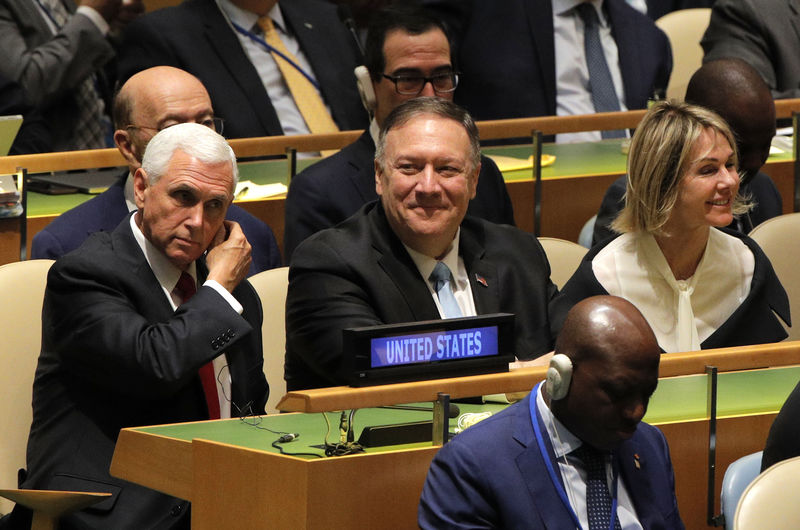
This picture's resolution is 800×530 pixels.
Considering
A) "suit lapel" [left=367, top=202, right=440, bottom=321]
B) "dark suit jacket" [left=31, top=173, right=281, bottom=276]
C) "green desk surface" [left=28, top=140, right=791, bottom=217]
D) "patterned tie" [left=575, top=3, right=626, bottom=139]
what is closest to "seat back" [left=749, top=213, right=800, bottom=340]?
"green desk surface" [left=28, top=140, right=791, bottom=217]

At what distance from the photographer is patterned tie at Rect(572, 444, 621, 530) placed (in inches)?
87.5

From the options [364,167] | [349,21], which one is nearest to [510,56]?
[349,21]

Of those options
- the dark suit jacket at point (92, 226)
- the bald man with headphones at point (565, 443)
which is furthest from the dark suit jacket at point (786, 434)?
the dark suit jacket at point (92, 226)

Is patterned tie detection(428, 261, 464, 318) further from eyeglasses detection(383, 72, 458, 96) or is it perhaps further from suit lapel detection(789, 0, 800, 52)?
suit lapel detection(789, 0, 800, 52)

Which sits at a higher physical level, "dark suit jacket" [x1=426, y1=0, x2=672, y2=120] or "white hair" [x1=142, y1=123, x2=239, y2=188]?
"dark suit jacket" [x1=426, y1=0, x2=672, y2=120]

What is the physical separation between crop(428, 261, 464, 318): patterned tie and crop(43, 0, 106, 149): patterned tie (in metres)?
2.19

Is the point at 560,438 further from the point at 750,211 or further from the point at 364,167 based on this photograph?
the point at 750,211

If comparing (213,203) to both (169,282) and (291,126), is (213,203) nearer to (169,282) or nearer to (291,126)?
(169,282)

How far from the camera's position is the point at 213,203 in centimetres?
296

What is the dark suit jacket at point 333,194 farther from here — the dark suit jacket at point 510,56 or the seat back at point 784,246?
the dark suit jacket at point 510,56

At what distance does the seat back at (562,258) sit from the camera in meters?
3.75

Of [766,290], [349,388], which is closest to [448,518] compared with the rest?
[349,388]

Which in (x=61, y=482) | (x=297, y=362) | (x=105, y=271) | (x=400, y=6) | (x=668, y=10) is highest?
(x=668, y=10)

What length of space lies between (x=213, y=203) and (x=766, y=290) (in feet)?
4.74
